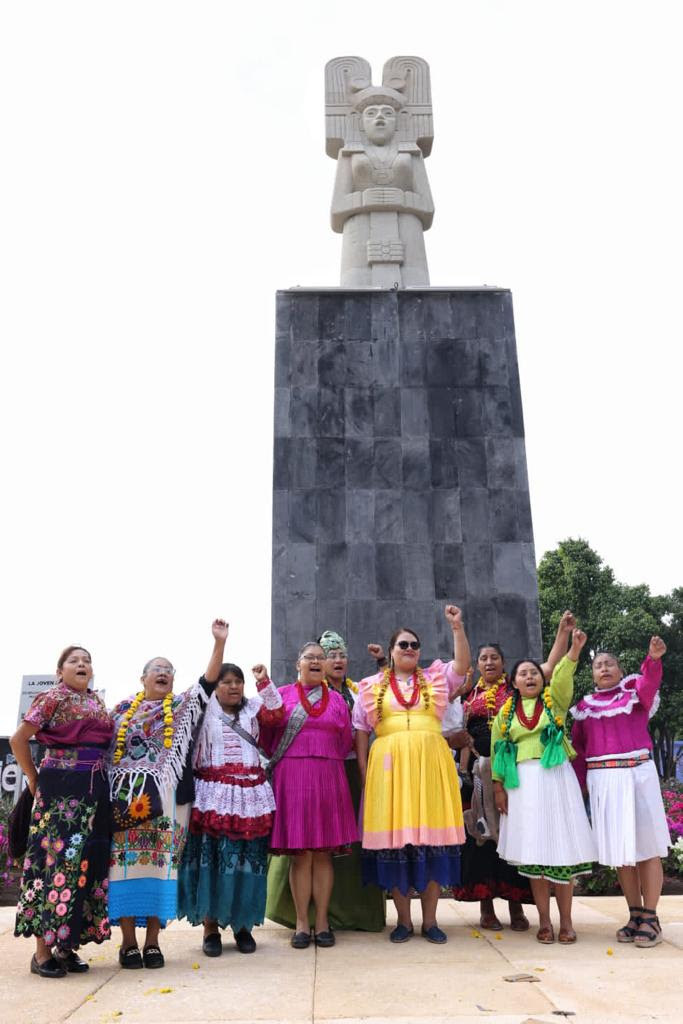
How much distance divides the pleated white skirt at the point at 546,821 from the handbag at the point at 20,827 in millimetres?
2930

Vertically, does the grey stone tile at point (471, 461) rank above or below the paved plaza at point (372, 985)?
above

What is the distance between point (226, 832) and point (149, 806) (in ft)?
1.86

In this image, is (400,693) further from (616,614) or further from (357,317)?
(616,614)


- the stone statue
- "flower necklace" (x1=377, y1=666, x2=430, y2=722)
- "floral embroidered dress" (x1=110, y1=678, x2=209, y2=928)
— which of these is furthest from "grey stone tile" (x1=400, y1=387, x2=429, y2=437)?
"floral embroidered dress" (x1=110, y1=678, x2=209, y2=928)

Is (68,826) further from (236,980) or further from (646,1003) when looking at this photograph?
(646,1003)

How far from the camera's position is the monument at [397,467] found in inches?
420

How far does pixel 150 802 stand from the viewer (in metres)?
4.99

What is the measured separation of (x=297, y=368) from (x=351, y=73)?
205 inches

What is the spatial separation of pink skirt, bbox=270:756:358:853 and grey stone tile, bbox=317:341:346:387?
6.83m

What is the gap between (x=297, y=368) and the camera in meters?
11.8

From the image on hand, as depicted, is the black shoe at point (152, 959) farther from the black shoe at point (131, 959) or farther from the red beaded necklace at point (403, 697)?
the red beaded necklace at point (403, 697)

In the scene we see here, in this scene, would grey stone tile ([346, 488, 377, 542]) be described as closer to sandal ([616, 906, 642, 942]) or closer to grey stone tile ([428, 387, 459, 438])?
grey stone tile ([428, 387, 459, 438])

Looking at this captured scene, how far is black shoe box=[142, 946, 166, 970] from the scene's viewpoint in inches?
192

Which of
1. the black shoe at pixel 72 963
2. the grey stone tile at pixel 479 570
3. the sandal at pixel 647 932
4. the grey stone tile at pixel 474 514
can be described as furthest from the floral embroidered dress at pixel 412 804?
the grey stone tile at pixel 474 514
